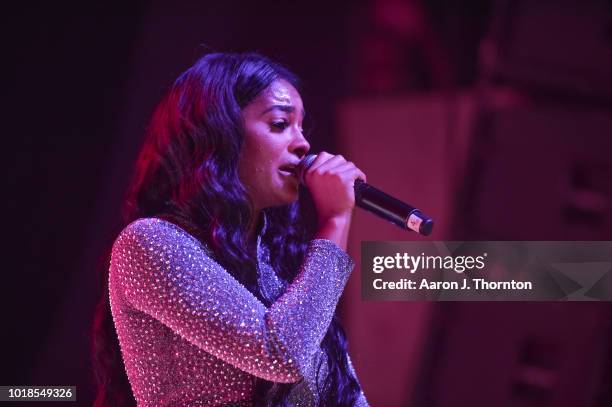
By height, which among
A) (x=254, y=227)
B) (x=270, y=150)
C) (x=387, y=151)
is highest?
(x=387, y=151)

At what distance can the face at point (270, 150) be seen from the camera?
3.75 ft

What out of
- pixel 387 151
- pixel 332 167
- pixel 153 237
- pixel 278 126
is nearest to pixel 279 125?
pixel 278 126

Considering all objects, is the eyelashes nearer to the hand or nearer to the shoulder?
the hand

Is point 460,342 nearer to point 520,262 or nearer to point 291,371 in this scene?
point 520,262

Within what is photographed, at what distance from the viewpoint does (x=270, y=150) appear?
1145mm

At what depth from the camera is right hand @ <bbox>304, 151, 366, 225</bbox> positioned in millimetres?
1079

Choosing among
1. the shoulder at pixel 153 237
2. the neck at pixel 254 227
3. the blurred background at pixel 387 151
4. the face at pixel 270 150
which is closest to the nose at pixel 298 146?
the face at pixel 270 150

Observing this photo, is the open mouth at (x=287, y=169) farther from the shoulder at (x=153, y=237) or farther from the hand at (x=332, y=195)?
the shoulder at (x=153, y=237)

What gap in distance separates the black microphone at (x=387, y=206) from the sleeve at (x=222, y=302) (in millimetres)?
157

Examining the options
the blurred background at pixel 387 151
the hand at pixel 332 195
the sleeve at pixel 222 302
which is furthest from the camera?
the blurred background at pixel 387 151

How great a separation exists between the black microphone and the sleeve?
157mm

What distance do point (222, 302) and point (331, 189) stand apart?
24 cm

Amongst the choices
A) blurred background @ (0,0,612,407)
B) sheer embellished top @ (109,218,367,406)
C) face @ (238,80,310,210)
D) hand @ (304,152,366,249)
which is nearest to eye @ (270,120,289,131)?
face @ (238,80,310,210)

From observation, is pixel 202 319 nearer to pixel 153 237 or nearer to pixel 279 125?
pixel 153 237
